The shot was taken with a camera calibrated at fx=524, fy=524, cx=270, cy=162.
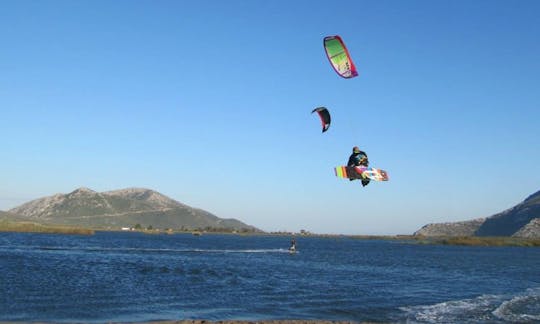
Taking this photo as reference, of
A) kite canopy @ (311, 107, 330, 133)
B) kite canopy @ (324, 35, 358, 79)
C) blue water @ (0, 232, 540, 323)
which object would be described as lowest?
blue water @ (0, 232, 540, 323)

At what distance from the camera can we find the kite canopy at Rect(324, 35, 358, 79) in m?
26.1

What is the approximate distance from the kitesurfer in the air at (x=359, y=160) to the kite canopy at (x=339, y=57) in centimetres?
381

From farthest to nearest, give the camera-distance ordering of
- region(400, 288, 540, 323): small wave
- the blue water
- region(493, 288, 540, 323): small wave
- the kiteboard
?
the kiteboard < region(493, 288, 540, 323): small wave < region(400, 288, 540, 323): small wave < the blue water

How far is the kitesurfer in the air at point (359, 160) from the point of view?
26.2m

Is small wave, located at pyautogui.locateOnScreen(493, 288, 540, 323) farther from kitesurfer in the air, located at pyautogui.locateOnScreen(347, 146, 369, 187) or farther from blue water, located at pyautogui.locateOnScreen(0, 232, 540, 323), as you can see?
kitesurfer in the air, located at pyautogui.locateOnScreen(347, 146, 369, 187)

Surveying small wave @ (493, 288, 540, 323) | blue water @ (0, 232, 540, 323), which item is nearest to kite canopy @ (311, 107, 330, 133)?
blue water @ (0, 232, 540, 323)

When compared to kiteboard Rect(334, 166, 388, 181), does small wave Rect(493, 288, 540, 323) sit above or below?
below

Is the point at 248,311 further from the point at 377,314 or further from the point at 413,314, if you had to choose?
the point at 413,314

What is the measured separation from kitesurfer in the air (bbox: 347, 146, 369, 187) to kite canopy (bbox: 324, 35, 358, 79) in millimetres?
3810

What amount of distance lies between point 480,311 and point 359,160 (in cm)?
1019

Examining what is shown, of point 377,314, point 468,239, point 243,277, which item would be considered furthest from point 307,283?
point 468,239

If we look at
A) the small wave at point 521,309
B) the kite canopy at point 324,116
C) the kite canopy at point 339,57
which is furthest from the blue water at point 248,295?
the kite canopy at point 339,57

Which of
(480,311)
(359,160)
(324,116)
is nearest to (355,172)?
(359,160)

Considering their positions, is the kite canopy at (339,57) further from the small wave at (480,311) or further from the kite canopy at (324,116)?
the small wave at (480,311)
